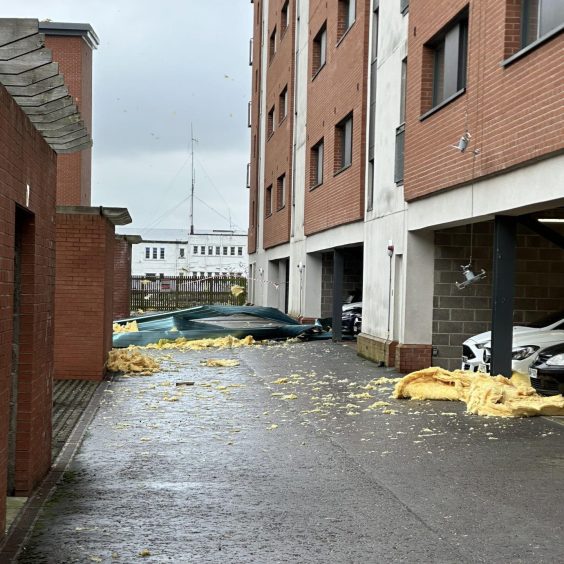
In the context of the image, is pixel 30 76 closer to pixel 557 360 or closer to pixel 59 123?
pixel 59 123

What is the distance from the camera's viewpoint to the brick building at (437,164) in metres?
11.5

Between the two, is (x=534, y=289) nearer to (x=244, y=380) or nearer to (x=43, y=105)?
(x=244, y=380)

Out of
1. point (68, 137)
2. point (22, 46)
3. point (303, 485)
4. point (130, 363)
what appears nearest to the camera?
point (22, 46)

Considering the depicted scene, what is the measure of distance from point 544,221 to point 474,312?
Answer: 2116mm

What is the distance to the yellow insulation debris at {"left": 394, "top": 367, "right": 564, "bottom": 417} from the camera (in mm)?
11703

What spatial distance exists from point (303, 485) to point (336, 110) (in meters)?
17.9

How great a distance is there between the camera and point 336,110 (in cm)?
2456

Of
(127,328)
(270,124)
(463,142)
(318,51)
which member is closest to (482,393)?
(463,142)

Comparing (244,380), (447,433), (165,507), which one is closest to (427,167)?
(244,380)

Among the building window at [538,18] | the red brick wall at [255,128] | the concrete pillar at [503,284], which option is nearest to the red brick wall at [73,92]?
the red brick wall at [255,128]

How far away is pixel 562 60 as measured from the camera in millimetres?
10258

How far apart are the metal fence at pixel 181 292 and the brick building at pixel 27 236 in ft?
127

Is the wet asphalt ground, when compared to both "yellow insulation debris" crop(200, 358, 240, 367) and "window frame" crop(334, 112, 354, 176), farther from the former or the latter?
"window frame" crop(334, 112, 354, 176)

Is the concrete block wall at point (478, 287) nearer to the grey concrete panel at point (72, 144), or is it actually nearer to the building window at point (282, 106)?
the grey concrete panel at point (72, 144)
